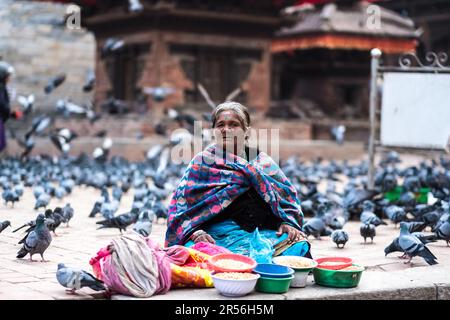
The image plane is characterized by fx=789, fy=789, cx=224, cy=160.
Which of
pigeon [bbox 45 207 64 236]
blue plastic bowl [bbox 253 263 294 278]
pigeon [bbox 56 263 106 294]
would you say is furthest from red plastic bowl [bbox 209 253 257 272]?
pigeon [bbox 45 207 64 236]

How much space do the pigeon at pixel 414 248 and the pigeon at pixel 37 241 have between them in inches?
108

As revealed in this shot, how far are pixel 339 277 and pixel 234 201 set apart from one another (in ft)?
3.27

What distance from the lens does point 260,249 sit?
5.31m

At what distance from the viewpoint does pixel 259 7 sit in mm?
21250

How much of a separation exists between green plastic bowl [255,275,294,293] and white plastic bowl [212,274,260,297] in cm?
11

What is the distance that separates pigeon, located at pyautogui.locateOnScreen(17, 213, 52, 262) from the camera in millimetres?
5934

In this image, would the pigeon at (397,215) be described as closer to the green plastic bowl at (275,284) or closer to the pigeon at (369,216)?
the pigeon at (369,216)

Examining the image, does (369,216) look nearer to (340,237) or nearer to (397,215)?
(397,215)

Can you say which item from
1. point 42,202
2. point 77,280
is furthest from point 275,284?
point 42,202

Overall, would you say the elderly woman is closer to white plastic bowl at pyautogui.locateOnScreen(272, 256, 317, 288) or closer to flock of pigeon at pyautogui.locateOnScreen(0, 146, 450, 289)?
white plastic bowl at pyautogui.locateOnScreen(272, 256, 317, 288)

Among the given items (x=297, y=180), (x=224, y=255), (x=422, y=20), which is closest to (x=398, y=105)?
(x=297, y=180)
